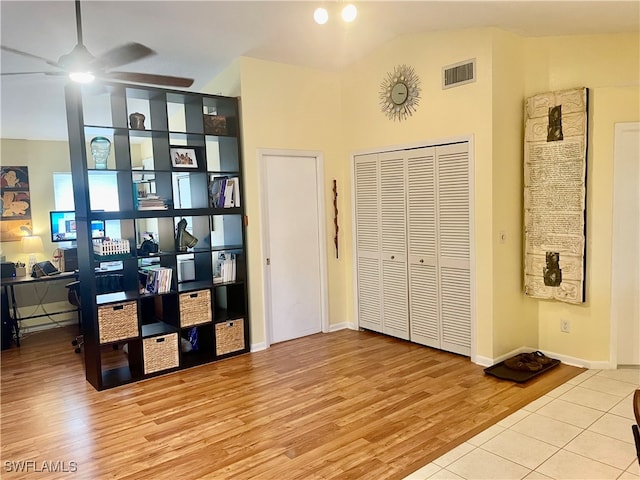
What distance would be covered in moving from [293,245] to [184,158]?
4.70 feet

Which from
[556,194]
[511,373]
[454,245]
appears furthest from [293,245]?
[556,194]

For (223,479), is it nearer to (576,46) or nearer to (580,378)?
(580,378)

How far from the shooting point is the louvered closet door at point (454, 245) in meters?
3.94

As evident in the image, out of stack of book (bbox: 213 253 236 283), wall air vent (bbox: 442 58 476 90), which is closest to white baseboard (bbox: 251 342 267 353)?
stack of book (bbox: 213 253 236 283)

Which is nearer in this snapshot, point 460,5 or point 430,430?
point 430,430

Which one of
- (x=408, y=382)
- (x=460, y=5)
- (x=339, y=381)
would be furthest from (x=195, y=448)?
(x=460, y=5)

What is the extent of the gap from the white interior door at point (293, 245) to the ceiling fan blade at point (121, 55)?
6.24 feet

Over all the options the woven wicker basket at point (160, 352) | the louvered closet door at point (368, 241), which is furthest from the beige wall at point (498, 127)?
the woven wicker basket at point (160, 352)

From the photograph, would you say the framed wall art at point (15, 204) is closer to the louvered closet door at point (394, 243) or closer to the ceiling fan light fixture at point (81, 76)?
the ceiling fan light fixture at point (81, 76)

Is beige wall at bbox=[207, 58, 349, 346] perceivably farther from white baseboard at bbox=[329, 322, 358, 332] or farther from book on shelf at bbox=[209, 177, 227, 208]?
book on shelf at bbox=[209, 177, 227, 208]

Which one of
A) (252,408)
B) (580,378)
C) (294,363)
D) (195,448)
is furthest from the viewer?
(294,363)

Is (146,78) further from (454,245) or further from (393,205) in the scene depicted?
(454,245)

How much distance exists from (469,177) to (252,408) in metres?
2.56

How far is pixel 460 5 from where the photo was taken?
10.9 ft
